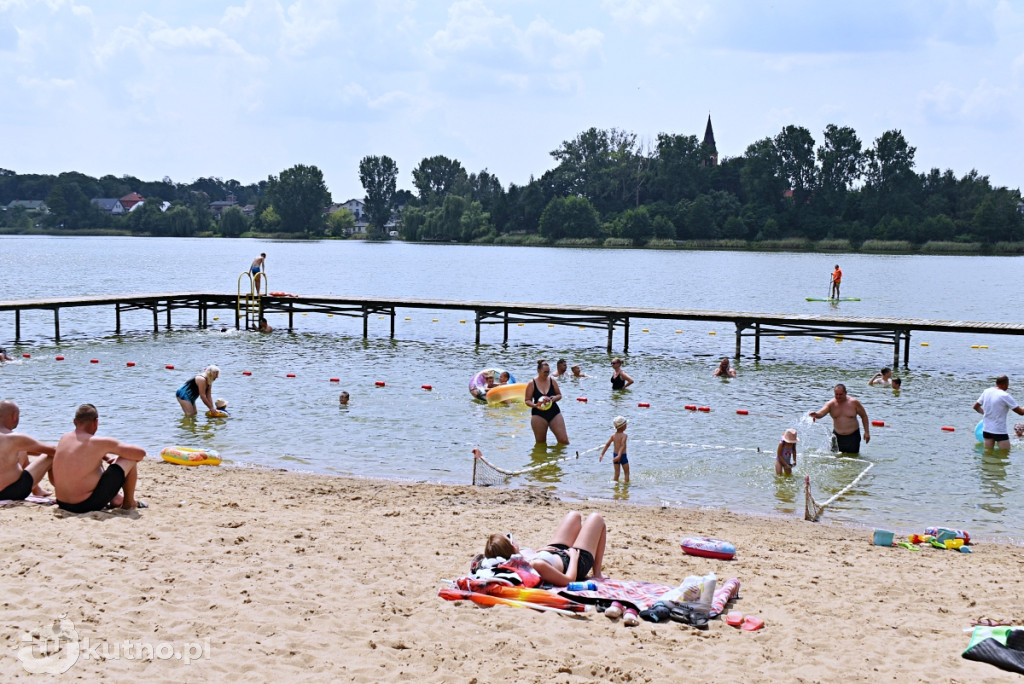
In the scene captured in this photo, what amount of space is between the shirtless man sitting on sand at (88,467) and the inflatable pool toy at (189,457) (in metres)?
3.69

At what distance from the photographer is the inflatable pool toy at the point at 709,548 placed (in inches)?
346

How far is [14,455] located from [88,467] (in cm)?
82

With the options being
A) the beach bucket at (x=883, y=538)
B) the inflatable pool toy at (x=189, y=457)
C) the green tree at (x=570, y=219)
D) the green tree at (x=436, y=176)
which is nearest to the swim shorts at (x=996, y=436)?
the beach bucket at (x=883, y=538)

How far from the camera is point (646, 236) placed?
128 meters

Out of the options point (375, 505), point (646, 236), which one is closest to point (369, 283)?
point (375, 505)

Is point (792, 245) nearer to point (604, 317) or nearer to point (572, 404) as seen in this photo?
point (604, 317)

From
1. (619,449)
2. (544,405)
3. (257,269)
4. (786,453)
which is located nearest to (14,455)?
(619,449)

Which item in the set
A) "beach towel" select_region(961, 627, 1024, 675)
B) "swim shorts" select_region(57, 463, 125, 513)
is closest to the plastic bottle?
"beach towel" select_region(961, 627, 1024, 675)

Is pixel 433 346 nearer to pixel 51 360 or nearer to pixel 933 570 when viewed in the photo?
pixel 51 360

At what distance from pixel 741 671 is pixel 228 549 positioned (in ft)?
14.2

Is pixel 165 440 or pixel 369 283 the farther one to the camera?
pixel 369 283

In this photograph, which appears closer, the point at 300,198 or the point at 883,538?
the point at 883,538

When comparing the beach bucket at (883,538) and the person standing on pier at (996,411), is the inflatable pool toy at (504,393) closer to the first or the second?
the person standing on pier at (996,411)

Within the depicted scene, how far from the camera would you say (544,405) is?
14.5m
